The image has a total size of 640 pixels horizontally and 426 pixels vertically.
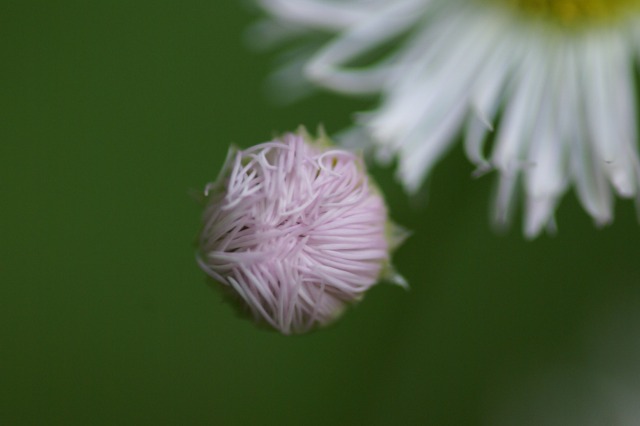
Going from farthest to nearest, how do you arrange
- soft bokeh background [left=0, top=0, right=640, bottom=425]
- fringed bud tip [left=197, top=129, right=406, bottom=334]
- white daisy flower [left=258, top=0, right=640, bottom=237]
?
soft bokeh background [left=0, top=0, right=640, bottom=425] → white daisy flower [left=258, top=0, right=640, bottom=237] → fringed bud tip [left=197, top=129, right=406, bottom=334]

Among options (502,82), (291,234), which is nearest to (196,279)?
(502,82)

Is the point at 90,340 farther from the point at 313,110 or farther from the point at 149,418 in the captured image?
the point at 313,110

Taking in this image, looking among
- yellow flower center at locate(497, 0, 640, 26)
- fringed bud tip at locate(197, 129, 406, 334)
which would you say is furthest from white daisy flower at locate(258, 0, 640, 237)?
fringed bud tip at locate(197, 129, 406, 334)

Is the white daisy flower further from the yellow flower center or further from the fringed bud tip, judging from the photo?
the fringed bud tip

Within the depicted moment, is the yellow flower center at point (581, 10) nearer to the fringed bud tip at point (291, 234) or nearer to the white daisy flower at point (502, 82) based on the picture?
the white daisy flower at point (502, 82)

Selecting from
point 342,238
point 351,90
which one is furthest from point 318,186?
point 351,90

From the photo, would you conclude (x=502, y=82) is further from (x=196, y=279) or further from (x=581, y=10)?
(x=196, y=279)

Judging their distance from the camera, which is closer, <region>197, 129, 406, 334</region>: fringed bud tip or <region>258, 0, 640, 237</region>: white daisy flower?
<region>197, 129, 406, 334</region>: fringed bud tip

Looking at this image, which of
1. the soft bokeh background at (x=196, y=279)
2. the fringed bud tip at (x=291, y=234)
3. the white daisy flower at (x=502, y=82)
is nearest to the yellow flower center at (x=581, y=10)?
the white daisy flower at (x=502, y=82)
